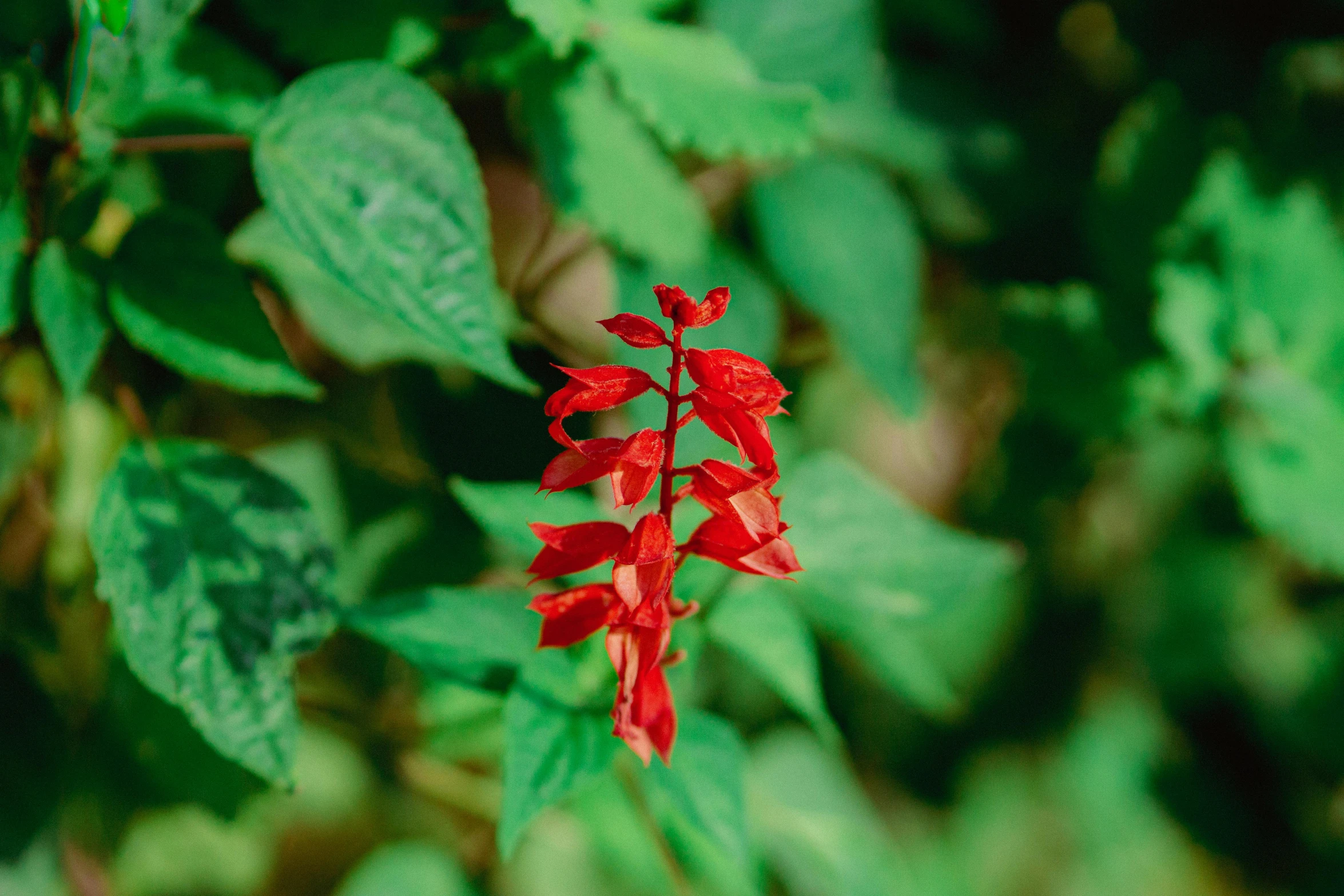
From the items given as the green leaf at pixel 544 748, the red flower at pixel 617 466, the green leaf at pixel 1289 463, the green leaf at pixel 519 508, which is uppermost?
the red flower at pixel 617 466

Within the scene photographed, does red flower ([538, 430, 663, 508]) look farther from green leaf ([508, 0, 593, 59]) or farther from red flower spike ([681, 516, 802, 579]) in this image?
green leaf ([508, 0, 593, 59])

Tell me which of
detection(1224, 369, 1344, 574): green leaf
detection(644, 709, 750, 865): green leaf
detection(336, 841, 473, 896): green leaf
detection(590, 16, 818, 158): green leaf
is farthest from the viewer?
detection(1224, 369, 1344, 574): green leaf

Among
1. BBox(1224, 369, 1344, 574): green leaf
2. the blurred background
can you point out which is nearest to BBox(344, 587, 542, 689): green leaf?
the blurred background

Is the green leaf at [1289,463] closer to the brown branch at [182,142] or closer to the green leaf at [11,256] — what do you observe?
the brown branch at [182,142]

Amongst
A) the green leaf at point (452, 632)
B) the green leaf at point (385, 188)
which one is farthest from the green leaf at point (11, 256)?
the green leaf at point (452, 632)

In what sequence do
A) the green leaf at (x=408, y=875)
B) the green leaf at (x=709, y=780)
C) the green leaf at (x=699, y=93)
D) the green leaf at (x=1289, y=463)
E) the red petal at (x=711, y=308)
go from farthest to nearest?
the green leaf at (x=1289, y=463)
the green leaf at (x=408, y=875)
the green leaf at (x=699, y=93)
the green leaf at (x=709, y=780)
the red petal at (x=711, y=308)

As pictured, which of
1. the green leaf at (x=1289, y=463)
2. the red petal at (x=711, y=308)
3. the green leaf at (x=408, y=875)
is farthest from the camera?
the green leaf at (x=1289, y=463)

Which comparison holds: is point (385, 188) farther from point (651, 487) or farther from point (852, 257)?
point (852, 257)
